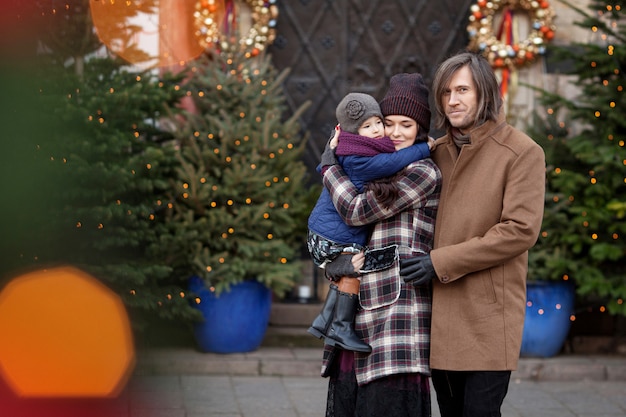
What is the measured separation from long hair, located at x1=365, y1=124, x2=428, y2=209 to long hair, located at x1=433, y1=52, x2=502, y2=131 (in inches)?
15.9

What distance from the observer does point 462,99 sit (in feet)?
12.9

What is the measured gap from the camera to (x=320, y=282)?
28.8ft

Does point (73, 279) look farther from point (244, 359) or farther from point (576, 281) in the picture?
point (576, 281)

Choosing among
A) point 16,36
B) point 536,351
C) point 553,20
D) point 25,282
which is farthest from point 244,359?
point 553,20

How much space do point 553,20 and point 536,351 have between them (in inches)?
125

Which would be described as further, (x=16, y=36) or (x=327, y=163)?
(x=16, y=36)

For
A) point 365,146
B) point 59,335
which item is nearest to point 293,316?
point 59,335

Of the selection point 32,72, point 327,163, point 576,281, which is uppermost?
point 32,72

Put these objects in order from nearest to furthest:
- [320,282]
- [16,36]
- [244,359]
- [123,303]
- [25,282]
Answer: [16,36] → [25,282] → [123,303] → [244,359] → [320,282]

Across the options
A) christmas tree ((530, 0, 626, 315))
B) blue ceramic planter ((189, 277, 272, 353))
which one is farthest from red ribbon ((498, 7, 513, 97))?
blue ceramic planter ((189, 277, 272, 353))

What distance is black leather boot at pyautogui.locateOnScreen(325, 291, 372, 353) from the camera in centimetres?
394

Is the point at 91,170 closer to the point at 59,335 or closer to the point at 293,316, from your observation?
the point at 59,335

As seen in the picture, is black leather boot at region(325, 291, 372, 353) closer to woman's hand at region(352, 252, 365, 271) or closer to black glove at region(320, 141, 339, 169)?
woman's hand at region(352, 252, 365, 271)

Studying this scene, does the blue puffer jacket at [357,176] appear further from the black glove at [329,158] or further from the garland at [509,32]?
the garland at [509,32]
